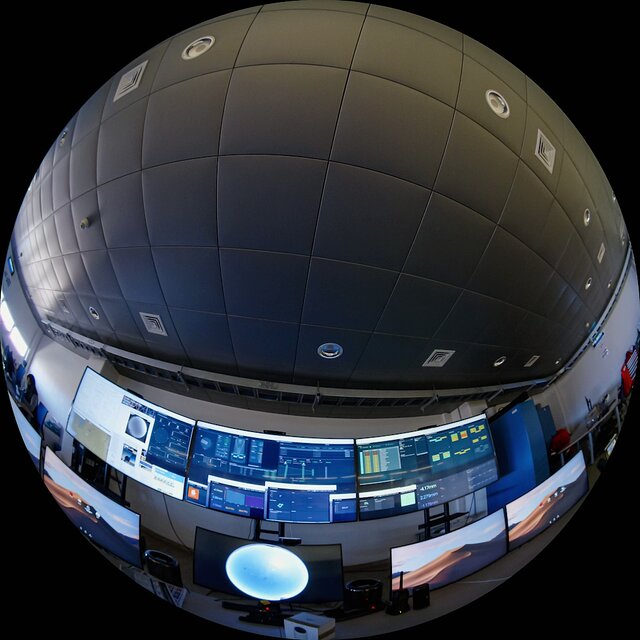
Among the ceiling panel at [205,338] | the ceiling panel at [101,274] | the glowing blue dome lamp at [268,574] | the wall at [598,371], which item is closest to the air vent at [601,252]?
the wall at [598,371]

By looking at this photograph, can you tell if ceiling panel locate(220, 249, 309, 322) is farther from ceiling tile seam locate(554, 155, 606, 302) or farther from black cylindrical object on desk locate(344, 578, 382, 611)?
black cylindrical object on desk locate(344, 578, 382, 611)

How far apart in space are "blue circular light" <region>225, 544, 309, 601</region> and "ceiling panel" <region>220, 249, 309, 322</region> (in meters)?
1.59

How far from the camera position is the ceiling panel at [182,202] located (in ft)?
9.73

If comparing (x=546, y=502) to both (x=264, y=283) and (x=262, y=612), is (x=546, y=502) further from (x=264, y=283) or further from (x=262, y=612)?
(x=264, y=283)

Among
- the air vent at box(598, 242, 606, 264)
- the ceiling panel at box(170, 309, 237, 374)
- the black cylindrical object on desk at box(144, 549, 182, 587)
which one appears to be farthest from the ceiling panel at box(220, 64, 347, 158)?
the black cylindrical object on desk at box(144, 549, 182, 587)

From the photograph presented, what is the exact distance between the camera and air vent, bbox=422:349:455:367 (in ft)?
11.1

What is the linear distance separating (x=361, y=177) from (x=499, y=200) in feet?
2.81

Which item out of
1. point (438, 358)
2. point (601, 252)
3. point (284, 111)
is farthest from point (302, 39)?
point (601, 252)

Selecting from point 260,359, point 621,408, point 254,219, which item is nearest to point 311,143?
point 254,219

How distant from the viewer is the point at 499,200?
3.07 meters

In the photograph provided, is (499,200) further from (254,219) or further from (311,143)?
(254,219)

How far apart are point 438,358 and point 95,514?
2.78m

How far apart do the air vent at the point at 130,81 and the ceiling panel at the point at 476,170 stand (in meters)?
2.06

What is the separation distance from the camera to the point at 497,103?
3.17 meters
